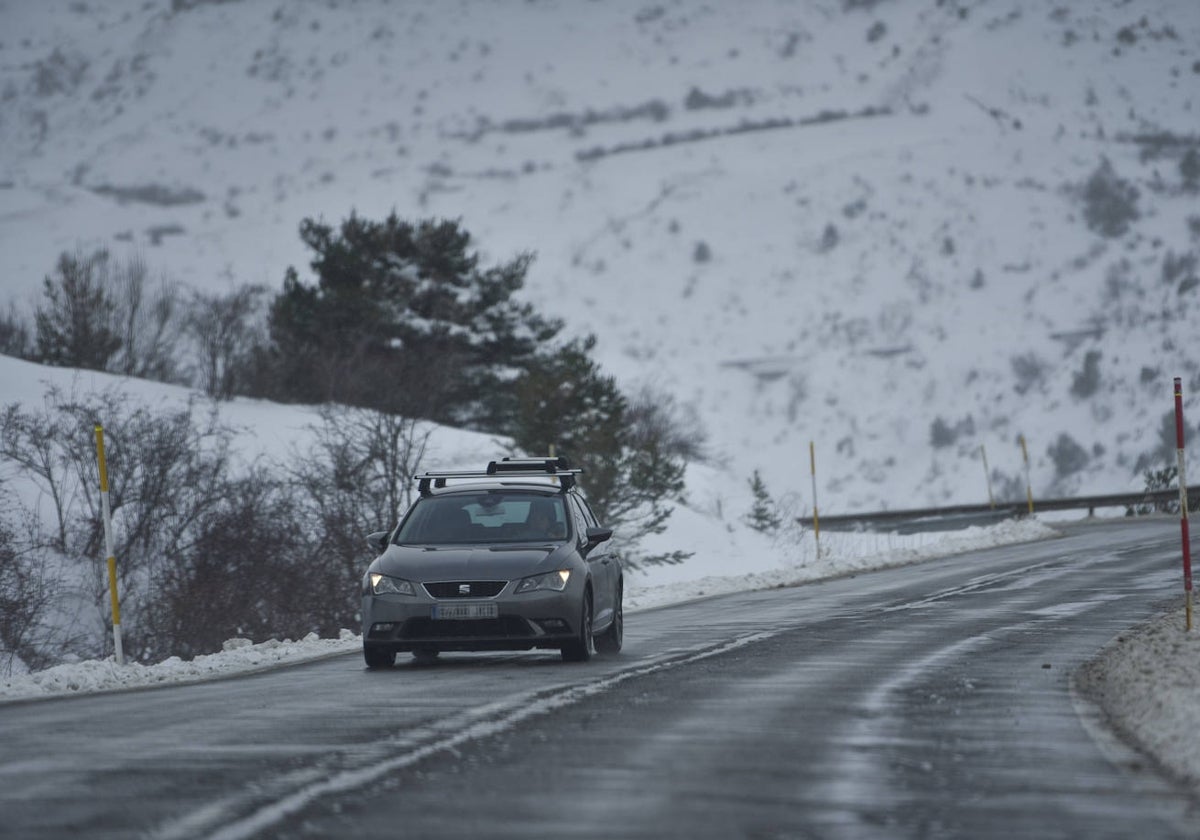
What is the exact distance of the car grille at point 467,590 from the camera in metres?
15.8

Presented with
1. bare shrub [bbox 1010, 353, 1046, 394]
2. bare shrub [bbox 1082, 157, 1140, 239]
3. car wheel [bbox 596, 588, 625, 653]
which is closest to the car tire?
car wheel [bbox 596, 588, 625, 653]

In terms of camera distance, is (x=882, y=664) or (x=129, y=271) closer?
(x=882, y=664)

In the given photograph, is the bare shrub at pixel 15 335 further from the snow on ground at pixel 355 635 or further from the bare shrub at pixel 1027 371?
the bare shrub at pixel 1027 371

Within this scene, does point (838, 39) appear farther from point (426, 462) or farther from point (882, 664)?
point (882, 664)

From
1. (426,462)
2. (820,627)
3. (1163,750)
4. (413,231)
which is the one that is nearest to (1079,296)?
(413,231)

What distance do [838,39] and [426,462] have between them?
153879 millimetres

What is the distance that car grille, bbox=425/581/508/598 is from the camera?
52.0 ft

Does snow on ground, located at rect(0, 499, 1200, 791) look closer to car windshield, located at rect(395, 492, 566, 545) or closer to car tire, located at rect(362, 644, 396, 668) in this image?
car tire, located at rect(362, 644, 396, 668)

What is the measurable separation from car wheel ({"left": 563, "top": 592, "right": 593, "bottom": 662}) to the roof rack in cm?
149

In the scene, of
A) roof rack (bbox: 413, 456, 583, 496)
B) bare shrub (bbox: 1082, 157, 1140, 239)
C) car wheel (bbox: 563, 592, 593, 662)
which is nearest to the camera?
car wheel (bbox: 563, 592, 593, 662)

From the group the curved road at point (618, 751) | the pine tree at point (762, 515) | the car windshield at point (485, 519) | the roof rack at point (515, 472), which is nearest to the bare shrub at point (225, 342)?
the pine tree at point (762, 515)

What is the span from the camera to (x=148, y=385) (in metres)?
53.8

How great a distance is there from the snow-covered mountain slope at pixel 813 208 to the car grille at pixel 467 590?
257ft

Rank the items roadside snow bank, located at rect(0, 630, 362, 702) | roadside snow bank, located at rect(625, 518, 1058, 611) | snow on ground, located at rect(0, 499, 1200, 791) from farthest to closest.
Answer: roadside snow bank, located at rect(625, 518, 1058, 611)
roadside snow bank, located at rect(0, 630, 362, 702)
snow on ground, located at rect(0, 499, 1200, 791)
